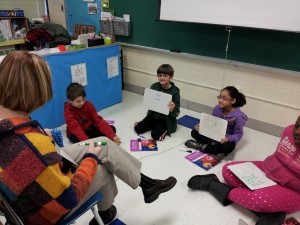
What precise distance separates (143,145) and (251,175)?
40.0 inches

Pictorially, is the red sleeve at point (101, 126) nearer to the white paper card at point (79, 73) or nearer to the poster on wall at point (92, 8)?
the white paper card at point (79, 73)

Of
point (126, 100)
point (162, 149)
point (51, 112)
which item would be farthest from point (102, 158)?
point (126, 100)

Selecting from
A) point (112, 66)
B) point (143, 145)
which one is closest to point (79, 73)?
point (112, 66)

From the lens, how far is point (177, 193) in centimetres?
188

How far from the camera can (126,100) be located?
3.55 m

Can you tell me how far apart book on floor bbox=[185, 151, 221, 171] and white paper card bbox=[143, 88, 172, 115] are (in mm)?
486

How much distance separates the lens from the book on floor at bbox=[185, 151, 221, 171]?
2.18 metres

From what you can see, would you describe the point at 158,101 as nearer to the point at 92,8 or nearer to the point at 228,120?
the point at 228,120

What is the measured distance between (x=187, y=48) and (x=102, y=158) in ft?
6.80

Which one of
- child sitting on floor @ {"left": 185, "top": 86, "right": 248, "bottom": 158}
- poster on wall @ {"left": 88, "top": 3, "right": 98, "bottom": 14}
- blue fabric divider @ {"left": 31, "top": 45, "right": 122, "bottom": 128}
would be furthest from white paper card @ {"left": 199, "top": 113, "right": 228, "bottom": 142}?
poster on wall @ {"left": 88, "top": 3, "right": 98, "bottom": 14}

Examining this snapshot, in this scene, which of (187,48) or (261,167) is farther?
(187,48)

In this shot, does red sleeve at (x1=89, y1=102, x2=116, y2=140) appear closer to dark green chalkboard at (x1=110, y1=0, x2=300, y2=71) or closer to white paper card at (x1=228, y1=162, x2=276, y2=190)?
white paper card at (x1=228, y1=162, x2=276, y2=190)

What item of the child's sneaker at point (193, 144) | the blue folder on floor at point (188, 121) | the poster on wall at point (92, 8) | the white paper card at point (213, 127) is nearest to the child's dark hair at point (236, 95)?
the white paper card at point (213, 127)

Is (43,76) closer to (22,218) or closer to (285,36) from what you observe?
(22,218)
